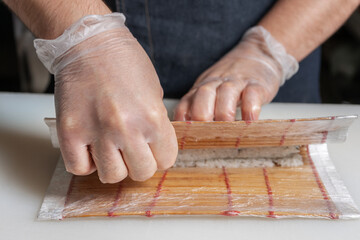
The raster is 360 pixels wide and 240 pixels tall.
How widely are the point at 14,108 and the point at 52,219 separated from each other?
59 cm

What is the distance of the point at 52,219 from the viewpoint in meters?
0.89

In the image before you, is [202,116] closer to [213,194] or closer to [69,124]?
[213,194]

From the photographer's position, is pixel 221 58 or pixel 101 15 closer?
pixel 101 15

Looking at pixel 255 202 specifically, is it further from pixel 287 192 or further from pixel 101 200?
pixel 101 200

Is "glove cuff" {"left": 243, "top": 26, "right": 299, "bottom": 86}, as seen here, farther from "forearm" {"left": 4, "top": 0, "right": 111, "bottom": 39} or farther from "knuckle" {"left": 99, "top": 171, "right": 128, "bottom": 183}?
"knuckle" {"left": 99, "top": 171, "right": 128, "bottom": 183}

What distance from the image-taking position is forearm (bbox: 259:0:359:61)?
1.40 metres

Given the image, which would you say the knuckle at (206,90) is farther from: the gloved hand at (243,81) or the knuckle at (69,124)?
the knuckle at (69,124)

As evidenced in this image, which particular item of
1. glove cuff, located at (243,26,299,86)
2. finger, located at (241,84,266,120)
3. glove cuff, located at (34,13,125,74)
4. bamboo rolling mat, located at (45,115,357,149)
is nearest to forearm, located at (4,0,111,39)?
glove cuff, located at (34,13,125,74)

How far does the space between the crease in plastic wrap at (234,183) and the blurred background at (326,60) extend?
176 cm

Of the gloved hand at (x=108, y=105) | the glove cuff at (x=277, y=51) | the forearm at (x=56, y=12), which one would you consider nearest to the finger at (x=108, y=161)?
the gloved hand at (x=108, y=105)

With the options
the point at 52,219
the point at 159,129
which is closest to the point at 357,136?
the point at 159,129

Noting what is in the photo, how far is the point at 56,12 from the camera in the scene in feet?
3.16

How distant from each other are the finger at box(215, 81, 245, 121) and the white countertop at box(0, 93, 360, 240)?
0.29 metres

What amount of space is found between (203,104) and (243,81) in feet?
0.64
